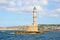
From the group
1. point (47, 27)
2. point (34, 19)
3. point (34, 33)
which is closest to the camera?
point (34, 19)

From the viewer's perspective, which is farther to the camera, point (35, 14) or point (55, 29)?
point (55, 29)

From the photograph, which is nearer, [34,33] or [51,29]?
[34,33]

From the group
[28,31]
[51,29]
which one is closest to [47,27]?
[51,29]

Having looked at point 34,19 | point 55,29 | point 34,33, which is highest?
point 34,19

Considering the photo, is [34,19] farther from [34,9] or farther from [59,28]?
[59,28]

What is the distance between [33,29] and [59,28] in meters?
92.9

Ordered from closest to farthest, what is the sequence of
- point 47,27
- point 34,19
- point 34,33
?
point 34,19 < point 34,33 < point 47,27

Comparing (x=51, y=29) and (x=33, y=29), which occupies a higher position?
(x=33, y=29)

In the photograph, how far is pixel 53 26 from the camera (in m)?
175

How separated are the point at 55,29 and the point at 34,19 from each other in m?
93.0

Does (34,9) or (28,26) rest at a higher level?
(34,9)

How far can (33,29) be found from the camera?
283 feet

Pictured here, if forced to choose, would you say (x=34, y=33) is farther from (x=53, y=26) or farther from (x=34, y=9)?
(x=53, y=26)

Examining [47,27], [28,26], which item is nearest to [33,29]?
[28,26]
